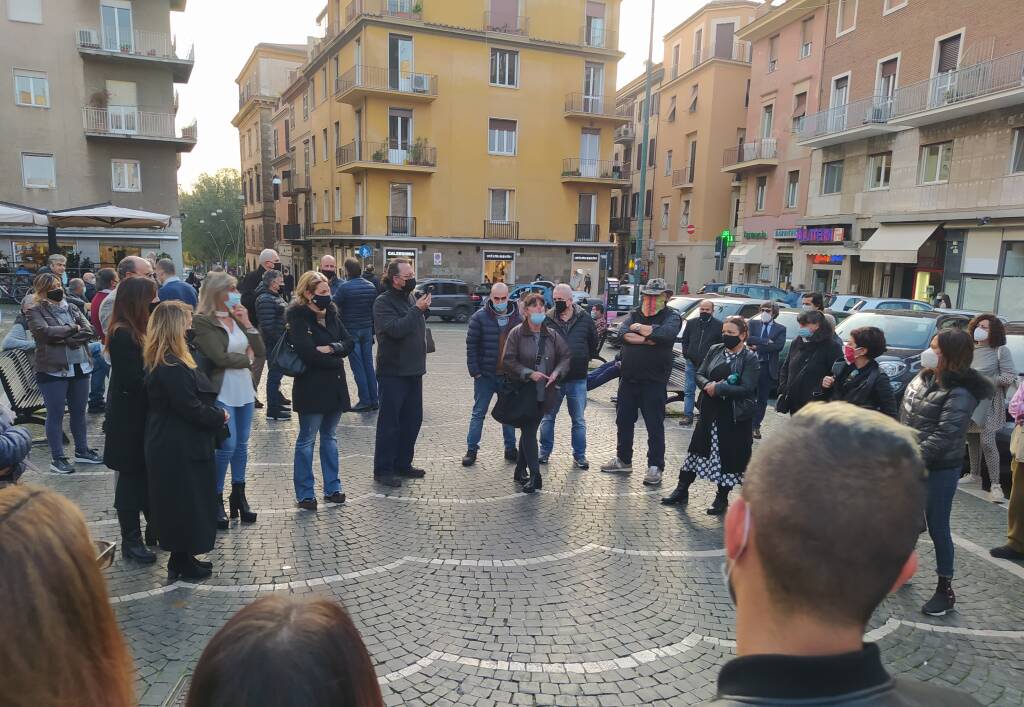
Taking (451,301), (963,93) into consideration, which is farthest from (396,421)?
(963,93)

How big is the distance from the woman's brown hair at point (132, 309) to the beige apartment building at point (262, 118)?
55677 millimetres

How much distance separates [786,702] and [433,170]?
3565 centimetres

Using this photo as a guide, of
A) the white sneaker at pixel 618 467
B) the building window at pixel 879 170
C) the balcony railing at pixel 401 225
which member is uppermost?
the building window at pixel 879 170

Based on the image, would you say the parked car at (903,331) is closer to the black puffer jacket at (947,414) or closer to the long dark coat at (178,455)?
the black puffer jacket at (947,414)

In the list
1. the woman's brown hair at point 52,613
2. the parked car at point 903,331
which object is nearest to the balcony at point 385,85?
the parked car at point 903,331

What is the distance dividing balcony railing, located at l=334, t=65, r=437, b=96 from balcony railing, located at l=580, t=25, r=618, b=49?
9.72 m

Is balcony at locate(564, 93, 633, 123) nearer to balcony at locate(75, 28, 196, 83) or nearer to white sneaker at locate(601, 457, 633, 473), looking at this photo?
balcony at locate(75, 28, 196, 83)

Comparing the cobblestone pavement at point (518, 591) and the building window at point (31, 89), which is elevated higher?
the building window at point (31, 89)

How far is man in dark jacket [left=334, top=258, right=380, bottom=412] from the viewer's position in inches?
375

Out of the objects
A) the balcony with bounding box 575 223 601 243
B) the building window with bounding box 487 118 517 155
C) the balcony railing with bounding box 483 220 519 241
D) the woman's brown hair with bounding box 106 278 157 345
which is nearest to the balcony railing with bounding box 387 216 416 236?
the balcony railing with bounding box 483 220 519 241

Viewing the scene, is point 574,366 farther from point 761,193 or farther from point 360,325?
point 761,193

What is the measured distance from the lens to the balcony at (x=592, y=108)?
36812 millimetres

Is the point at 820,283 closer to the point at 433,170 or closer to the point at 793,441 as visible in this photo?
the point at 433,170

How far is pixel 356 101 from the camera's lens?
35.0m
